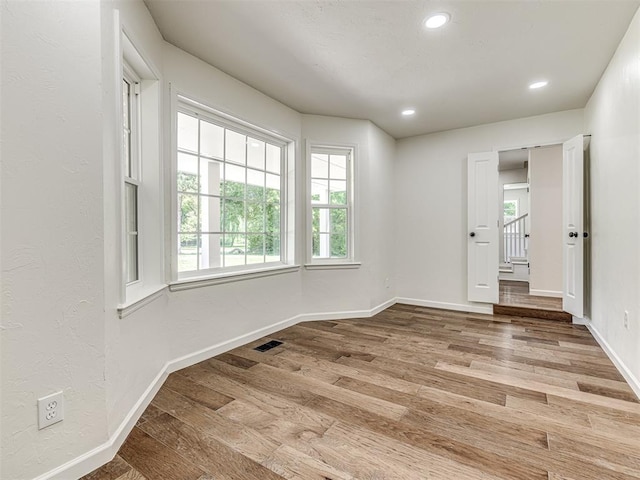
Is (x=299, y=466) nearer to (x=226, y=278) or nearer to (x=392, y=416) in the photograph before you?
(x=392, y=416)

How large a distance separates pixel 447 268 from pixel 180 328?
3.55 meters

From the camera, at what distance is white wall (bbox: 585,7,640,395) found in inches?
83.0

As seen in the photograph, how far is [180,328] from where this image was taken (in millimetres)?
2461

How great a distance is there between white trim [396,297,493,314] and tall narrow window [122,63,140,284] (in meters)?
3.73

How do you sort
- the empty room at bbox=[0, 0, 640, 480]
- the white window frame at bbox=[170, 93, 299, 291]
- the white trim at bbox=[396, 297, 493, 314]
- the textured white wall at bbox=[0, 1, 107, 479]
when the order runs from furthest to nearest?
1. the white trim at bbox=[396, 297, 493, 314]
2. the white window frame at bbox=[170, 93, 299, 291]
3. the empty room at bbox=[0, 0, 640, 480]
4. the textured white wall at bbox=[0, 1, 107, 479]

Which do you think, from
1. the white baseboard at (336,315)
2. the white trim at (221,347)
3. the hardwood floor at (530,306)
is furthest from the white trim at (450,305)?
the white trim at (221,347)

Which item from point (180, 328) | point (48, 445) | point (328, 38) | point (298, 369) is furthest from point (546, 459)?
point (328, 38)

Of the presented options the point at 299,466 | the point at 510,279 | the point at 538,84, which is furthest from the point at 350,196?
the point at 510,279

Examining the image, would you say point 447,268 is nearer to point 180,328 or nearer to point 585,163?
point 585,163

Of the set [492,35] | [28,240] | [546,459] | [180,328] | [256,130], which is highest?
[492,35]

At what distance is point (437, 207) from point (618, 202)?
221 cm

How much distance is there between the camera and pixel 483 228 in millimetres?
4191

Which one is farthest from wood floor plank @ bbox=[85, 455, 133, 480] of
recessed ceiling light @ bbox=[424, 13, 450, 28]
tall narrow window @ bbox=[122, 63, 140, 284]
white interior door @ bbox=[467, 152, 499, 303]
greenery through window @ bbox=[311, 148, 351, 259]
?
white interior door @ bbox=[467, 152, 499, 303]

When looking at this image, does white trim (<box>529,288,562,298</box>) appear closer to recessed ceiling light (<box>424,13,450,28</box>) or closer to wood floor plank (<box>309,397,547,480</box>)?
wood floor plank (<box>309,397,547,480</box>)
